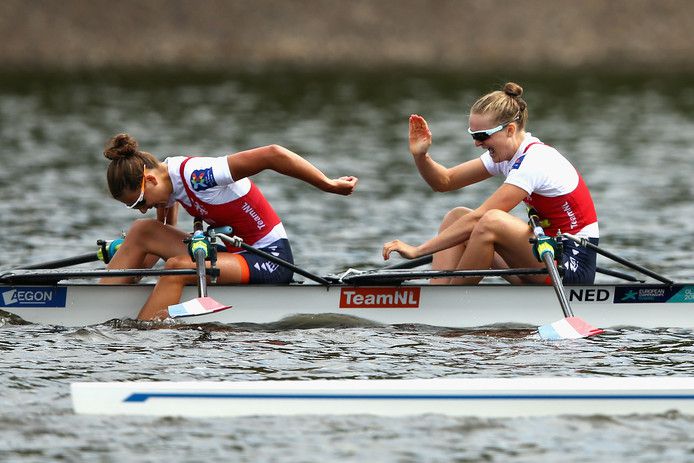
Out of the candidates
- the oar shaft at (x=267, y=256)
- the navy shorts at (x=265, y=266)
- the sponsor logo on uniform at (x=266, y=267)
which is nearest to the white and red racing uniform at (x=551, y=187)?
the oar shaft at (x=267, y=256)

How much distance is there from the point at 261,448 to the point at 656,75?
3451cm

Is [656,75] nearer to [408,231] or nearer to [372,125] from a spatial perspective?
[372,125]

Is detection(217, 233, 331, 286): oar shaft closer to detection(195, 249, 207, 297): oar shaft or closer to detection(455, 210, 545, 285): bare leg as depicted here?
detection(195, 249, 207, 297): oar shaft

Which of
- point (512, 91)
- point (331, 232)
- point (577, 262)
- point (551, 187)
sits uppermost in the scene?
point (512, 91)

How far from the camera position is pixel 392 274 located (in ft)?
34.2

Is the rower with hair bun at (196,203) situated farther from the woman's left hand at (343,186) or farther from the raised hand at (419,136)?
the raised hand at (419,136)

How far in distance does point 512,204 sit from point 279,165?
1806 millimetres

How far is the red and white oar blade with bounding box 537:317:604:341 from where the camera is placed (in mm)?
9797

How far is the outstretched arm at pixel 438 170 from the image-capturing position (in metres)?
10.6

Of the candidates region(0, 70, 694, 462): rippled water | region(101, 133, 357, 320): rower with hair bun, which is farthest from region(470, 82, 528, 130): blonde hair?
region(0, 70, 694, 462): rippled water

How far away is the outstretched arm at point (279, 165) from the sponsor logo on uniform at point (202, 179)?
0.16m

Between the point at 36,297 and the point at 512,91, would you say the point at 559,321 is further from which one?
the point at 36,297

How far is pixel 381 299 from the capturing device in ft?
35.2

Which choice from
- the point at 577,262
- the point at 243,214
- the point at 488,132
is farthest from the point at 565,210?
the point at 243,214
